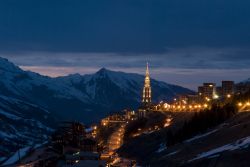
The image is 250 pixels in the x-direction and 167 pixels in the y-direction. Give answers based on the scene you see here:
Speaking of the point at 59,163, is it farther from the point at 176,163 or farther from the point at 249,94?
the point at 249,94

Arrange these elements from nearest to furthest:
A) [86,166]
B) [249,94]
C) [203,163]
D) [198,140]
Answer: [203,163] < [86,166] < [198,140] < [249,94]

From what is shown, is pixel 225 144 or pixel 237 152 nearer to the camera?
pixel 237 152

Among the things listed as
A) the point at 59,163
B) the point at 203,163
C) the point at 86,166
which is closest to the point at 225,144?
the point at 203,163

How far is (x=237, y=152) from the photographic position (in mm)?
81438

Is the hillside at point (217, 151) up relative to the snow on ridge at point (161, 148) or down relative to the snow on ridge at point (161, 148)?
up

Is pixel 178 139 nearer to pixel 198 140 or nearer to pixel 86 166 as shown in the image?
pixel 198 140

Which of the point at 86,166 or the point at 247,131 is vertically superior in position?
the point at 247,131

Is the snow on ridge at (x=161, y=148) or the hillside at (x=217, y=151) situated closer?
the hillside at (x=217, y=151)

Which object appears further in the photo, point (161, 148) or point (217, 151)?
point (161, 148)

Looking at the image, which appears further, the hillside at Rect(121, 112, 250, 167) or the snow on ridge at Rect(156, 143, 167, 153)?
the snow on ridge at Rect(156, 143, 167, 153)

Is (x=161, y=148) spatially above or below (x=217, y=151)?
below

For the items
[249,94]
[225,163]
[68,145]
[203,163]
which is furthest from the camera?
[249,94]

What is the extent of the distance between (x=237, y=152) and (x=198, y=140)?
38738 mm

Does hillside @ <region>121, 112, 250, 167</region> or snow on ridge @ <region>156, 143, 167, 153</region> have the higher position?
hillside @ <region>121, 112, 250, 167</region>
